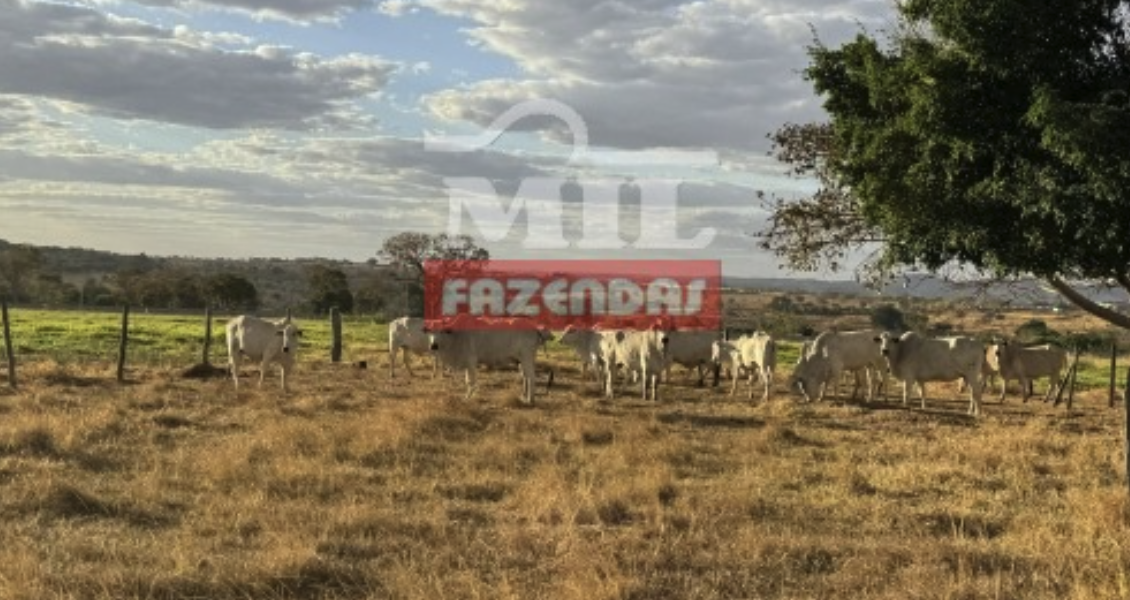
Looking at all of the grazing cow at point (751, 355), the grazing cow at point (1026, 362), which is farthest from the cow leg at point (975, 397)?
the grazing cow at point (1026, 362)

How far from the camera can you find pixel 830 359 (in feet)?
89.0

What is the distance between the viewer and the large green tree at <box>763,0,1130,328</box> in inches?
384

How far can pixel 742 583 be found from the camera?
8.03 metres

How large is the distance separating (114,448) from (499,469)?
5338mm

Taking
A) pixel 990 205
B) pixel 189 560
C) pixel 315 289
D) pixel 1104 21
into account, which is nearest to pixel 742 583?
pixel 189 560

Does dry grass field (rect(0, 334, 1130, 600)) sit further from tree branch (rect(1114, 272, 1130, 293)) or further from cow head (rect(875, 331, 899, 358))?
cow head (rect(875, 331, 899, 358))

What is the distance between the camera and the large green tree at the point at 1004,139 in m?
9.75

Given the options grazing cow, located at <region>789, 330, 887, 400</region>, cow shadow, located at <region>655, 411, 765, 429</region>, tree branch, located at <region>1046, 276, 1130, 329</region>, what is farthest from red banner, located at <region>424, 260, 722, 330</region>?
tree branch, located at <region>1046, 276, 1130, 329</region>

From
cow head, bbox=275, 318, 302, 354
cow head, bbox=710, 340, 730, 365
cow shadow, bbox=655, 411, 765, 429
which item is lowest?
cow shadow, bbox=655, 411, 765, 429

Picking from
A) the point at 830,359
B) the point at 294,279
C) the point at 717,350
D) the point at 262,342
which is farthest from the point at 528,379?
the point at 294,279

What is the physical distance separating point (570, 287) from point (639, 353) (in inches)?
1310

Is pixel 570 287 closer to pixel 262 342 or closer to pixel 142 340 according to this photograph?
pixel 142 340

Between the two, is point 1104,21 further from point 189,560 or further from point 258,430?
point 258,430

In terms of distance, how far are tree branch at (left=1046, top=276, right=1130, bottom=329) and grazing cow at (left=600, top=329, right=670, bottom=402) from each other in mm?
11889
